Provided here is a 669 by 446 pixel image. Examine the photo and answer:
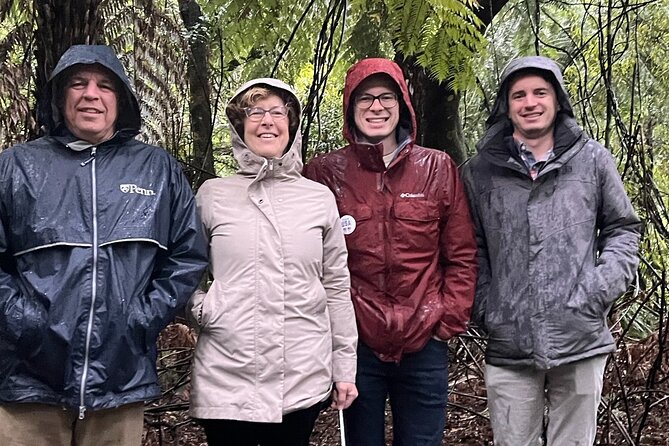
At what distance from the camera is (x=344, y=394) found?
266 centimetres

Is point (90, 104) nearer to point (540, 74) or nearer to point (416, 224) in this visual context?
point (416, 224)

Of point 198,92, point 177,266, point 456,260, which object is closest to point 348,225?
point 456,260

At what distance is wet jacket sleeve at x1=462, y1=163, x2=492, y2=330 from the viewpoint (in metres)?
2.90

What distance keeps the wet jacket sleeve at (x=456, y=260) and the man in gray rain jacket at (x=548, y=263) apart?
0.08 m

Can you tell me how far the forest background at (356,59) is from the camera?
358 centimetres

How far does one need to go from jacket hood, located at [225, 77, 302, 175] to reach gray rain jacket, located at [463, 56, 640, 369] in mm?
774

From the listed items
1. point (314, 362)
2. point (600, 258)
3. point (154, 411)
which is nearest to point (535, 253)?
point (600, 258)

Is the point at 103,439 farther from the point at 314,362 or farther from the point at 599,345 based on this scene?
the point at 599,345

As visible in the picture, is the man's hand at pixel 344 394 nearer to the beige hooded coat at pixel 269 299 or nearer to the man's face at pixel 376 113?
the beige hooded coat at pixel 269 299

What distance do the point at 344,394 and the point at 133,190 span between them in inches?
40.6

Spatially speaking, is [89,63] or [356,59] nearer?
[89,63]

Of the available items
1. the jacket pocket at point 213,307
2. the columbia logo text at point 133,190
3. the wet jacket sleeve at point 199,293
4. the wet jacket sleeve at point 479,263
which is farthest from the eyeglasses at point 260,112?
the wet jacket sleeve at point 479,263

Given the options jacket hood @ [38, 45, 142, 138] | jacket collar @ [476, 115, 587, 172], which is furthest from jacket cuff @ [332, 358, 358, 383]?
jacket hood @ [38, 45, 142, 138]

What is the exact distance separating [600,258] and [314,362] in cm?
115
